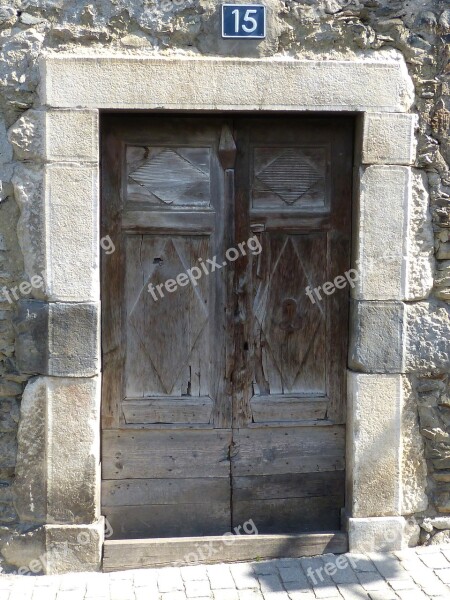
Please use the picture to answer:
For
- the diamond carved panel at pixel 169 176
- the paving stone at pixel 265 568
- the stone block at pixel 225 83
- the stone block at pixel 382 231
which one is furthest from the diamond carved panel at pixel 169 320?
the paving stone at pixel 265 568

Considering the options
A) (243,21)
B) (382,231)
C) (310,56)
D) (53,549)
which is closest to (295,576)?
(53,549)

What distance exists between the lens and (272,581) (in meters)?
3.68

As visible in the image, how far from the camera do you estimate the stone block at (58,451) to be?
12.2 feet

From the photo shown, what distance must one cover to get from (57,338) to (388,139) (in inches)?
75.9

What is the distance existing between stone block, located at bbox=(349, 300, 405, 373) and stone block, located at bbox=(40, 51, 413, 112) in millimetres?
1006

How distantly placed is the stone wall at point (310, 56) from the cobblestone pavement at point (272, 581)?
0.28 m

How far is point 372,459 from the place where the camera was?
3902 millimetres

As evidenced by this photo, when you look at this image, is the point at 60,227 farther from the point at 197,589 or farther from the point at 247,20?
the point at 197,589

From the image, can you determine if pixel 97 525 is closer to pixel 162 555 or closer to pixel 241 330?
pixel 162 555

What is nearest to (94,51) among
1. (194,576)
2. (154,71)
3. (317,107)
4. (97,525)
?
(154,71)

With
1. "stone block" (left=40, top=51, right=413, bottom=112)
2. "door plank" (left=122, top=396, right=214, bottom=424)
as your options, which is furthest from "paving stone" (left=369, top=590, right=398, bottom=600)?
"stone block" (left=40, top=51, right=413, bottom=112)

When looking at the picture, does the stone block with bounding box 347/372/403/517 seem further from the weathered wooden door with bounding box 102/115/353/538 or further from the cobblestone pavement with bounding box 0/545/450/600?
the cobblestone pavement with bounding box 0/545/450/600

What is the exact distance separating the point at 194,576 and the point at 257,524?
0.47 m

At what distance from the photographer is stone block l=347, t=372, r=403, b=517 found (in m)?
3.89
